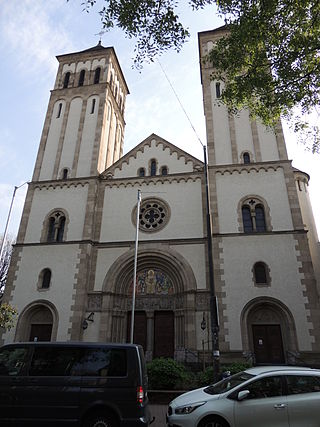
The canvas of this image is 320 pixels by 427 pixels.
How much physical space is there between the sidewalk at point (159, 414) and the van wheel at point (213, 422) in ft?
7.47

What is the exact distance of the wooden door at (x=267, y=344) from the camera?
15602 mm

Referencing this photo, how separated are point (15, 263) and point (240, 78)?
55.4 feet

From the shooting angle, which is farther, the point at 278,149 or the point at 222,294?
the point at 278,149

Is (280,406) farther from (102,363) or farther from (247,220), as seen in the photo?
(247,220)

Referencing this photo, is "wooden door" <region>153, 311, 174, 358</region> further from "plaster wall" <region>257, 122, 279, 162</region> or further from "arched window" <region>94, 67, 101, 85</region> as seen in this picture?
"arched window" <region>94, 67, 101, 85</region>

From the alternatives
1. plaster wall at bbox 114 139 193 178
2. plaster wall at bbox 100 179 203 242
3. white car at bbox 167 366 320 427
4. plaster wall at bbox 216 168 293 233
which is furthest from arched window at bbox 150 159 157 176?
white car at bbox 167 366 320 427

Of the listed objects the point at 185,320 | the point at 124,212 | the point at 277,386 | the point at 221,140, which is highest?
the point at 221,140

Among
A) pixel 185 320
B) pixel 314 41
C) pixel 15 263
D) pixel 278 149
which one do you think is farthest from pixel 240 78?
pixel 15 263

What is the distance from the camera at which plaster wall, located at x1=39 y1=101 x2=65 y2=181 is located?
2333cm

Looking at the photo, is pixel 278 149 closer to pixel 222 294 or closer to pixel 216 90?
pixel 216 90

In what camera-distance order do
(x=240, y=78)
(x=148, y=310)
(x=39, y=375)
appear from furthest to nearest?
1. (x=148, y=310)
2. (x=240, y=78)
3. (x=39, y=375)

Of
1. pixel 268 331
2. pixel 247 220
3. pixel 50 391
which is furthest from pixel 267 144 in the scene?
pixel 50 391

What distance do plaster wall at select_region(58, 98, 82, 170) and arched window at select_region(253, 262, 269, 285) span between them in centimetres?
1474

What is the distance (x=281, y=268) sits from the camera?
1667 centimetres
